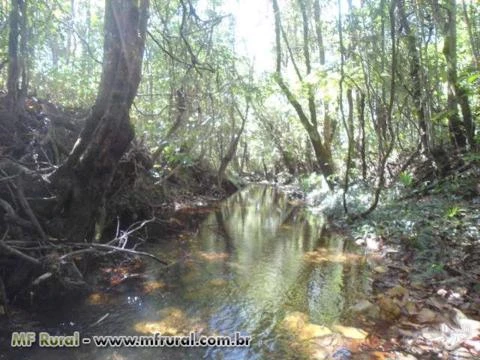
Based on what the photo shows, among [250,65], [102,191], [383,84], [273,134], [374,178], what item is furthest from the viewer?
[273,134]

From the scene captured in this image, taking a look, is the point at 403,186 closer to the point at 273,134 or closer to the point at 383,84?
the point at 383,84

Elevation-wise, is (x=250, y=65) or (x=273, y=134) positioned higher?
(x=250, y=65)

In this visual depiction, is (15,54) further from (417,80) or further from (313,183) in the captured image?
(313,183)

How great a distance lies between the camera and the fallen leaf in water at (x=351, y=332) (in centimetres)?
509

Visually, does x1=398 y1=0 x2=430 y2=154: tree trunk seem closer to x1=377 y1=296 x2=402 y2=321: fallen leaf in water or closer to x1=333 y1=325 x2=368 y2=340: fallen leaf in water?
x1=377 y1=296 x2=402 y2=321: fallen leaf in water

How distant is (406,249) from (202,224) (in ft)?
20.1

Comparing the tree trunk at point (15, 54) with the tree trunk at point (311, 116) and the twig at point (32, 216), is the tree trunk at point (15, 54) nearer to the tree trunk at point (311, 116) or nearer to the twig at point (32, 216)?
the twig at point (32, 216)

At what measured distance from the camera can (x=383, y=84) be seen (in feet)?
37.1

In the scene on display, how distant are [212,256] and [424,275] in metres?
4.24

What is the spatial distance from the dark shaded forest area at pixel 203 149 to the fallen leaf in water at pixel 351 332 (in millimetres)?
148

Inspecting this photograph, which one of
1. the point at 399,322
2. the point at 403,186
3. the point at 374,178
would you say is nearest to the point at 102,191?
the point at 399,322

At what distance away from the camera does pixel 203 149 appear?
17.2 meters

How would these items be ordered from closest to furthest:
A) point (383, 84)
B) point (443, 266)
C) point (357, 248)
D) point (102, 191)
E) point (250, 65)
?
1. point (102, 191)
2. point (443, 266)
3. point (357, 248)
4. point (383, 84)
5. point (250, 65)

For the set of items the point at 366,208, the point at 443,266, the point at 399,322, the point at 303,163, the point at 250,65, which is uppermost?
the point at 250,65
